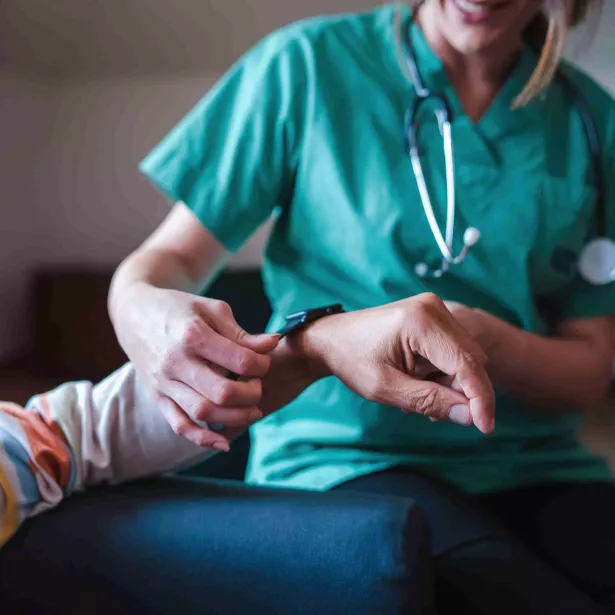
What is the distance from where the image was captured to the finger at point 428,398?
49 cm

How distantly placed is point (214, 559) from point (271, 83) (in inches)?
17.8

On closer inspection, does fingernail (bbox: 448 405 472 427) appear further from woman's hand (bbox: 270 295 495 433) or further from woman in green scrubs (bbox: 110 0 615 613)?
woman in green scrubs (bbox: 110 0 615 613)

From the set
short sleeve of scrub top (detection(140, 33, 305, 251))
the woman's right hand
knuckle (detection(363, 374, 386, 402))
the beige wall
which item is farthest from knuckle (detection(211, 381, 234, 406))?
the beige wall

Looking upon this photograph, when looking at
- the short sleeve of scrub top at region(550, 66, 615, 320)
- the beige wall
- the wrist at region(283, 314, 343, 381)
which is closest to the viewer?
the wrist at region(283, 314, 343, 381)

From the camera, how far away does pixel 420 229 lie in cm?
69

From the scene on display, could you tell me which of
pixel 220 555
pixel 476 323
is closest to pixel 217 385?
pixel 220 555

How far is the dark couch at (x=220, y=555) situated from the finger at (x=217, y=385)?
8cm

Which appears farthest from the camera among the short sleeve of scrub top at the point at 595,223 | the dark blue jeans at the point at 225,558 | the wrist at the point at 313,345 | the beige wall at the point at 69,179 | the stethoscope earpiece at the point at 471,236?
the beige wall at the point at 69,179

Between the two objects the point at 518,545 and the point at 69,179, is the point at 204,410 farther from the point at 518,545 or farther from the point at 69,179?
the point at 69,179

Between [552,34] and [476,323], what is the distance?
34 centimetres

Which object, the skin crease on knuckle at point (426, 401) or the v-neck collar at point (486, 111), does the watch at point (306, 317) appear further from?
the v-neck collar at point (486, 111)

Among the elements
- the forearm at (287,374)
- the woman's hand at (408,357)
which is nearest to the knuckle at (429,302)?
the woman's hand at (408,357)

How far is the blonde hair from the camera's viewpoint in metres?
0.75

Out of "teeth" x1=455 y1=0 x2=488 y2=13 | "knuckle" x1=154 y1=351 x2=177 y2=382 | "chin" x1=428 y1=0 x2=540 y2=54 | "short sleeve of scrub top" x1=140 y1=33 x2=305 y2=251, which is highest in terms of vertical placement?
"teeth" x1=455 y1=0 x2=488 y2=13
